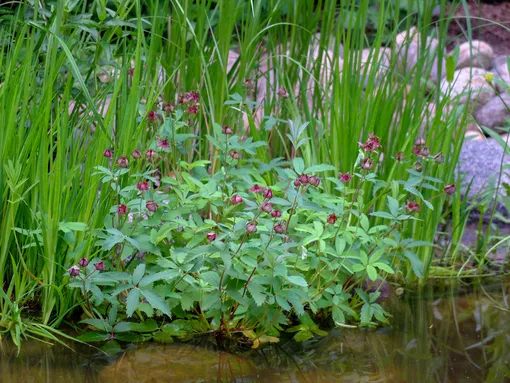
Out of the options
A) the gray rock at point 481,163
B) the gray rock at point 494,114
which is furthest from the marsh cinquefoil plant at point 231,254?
the gray rock at point 494,114

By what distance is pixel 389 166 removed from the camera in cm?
289

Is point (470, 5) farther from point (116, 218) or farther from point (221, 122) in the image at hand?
point (116, 218)

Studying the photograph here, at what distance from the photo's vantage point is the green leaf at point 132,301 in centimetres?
195

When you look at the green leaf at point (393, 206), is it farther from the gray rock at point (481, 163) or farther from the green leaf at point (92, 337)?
the gray rock at point (481, 163)

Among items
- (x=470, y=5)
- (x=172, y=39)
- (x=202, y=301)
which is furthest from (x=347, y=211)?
(x=470, y=5)

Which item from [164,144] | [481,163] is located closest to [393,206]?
[164,144]

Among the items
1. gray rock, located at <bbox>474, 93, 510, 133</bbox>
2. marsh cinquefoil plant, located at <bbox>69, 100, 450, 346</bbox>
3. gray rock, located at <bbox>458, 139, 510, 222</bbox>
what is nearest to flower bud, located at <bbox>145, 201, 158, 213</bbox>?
marsh cinquefoil plant, located at <bbox>69, 100, 450, 346</bbox>

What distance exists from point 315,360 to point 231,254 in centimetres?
44

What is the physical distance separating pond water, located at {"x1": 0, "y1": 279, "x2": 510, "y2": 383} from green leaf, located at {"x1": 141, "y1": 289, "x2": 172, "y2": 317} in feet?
0.65

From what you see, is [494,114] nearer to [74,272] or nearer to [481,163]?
[481,163]

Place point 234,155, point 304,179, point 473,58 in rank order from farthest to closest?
point 473,58, point 234,155, point 304,179

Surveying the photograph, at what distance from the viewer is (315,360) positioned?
85.7 inches

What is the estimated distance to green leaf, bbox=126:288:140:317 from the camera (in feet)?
6.40

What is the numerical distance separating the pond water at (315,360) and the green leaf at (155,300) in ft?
0.65
